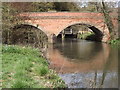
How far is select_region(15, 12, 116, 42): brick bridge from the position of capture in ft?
104

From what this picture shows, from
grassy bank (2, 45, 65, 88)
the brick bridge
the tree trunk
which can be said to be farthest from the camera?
the brick bridge

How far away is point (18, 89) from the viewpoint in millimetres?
6645

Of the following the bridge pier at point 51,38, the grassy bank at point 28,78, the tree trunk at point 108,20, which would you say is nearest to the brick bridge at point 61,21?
the bridge pier at point 51,38

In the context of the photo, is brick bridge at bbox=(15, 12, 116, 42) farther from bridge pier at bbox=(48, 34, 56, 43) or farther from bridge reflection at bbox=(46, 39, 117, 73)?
bridge reflection at bbox=(46, 39, 117, 73)

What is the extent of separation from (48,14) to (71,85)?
76.1ft

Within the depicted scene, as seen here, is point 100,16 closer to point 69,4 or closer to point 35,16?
point 35,16

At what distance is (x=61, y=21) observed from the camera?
105 feet

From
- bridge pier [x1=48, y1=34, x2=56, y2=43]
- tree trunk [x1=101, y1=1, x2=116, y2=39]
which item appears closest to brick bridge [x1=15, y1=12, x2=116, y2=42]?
bridge pier [x1=48, y1=34, x2=56, y2=43]

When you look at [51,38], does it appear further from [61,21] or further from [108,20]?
[108,20]

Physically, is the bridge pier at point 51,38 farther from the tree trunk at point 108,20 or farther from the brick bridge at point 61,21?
the tree trunk at point 108,20

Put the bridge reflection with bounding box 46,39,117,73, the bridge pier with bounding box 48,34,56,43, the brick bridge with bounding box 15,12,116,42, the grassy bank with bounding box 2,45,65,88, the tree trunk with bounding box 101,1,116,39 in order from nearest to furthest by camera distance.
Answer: the grassy bank with bounding box 2,45,65,88, the bridge reflection with bounding box 46,39,117,73, the tree trunk with bounding box 101,1,116,39, the brick bridge with bounding box 15,12,116,42, the bridge pier with bounding box 48,34,56,43

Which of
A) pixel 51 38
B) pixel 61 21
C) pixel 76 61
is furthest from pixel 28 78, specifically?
pixel 61 21

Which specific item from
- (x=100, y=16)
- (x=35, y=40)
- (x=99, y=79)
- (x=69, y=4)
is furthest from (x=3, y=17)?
(x=69, y=4)

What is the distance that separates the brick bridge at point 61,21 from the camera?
31547 millimetres
